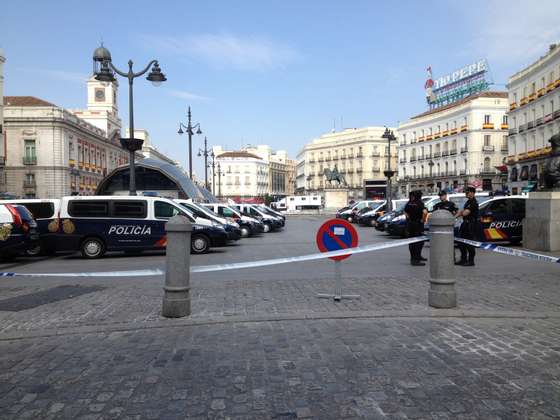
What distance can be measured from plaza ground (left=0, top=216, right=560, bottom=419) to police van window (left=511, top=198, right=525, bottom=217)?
789 centimetres

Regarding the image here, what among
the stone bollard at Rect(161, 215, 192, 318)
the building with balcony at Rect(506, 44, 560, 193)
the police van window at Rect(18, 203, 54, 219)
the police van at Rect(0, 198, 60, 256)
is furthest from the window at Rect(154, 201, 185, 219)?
the building with balcony at Rect(506, 44, 560, 193)

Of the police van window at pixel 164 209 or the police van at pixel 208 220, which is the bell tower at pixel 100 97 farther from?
the police van window at pixel 164 209

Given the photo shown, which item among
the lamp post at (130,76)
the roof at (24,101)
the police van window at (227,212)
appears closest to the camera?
the lamp post at (130,76)

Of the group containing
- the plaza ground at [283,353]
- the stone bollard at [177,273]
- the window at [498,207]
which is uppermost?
the window at [498,207]

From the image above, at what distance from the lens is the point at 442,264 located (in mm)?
6113

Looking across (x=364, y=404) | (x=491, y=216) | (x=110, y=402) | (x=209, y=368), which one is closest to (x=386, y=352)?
(x=364, y=404)

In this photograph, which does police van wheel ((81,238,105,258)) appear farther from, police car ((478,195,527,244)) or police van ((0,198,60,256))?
police car ((478,195,527,244))

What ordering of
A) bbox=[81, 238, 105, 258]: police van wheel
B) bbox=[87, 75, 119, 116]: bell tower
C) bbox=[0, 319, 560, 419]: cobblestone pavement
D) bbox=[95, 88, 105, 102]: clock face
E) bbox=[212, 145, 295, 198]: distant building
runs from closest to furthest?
bbox=[0, 319, 560, 419]: cobblestone pavement, bbox=[81, 238, 105, 258]: police van wheel, bbox=[87, 75, 119, 116]: bell tower, bbox=[95, 88, 105, 102]: clock face, bbox=[212, 145, 295, 198]: distant building

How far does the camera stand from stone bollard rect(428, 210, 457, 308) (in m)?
6.09

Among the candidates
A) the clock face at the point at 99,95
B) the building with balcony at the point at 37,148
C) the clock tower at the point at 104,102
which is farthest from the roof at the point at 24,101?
the clock face at the point at 99,95

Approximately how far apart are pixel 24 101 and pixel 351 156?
64913 mm

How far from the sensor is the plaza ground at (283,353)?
3.39 metres

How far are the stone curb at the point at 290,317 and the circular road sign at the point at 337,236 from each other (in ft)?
3.76

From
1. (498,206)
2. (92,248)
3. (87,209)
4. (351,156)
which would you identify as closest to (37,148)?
(87,209)
